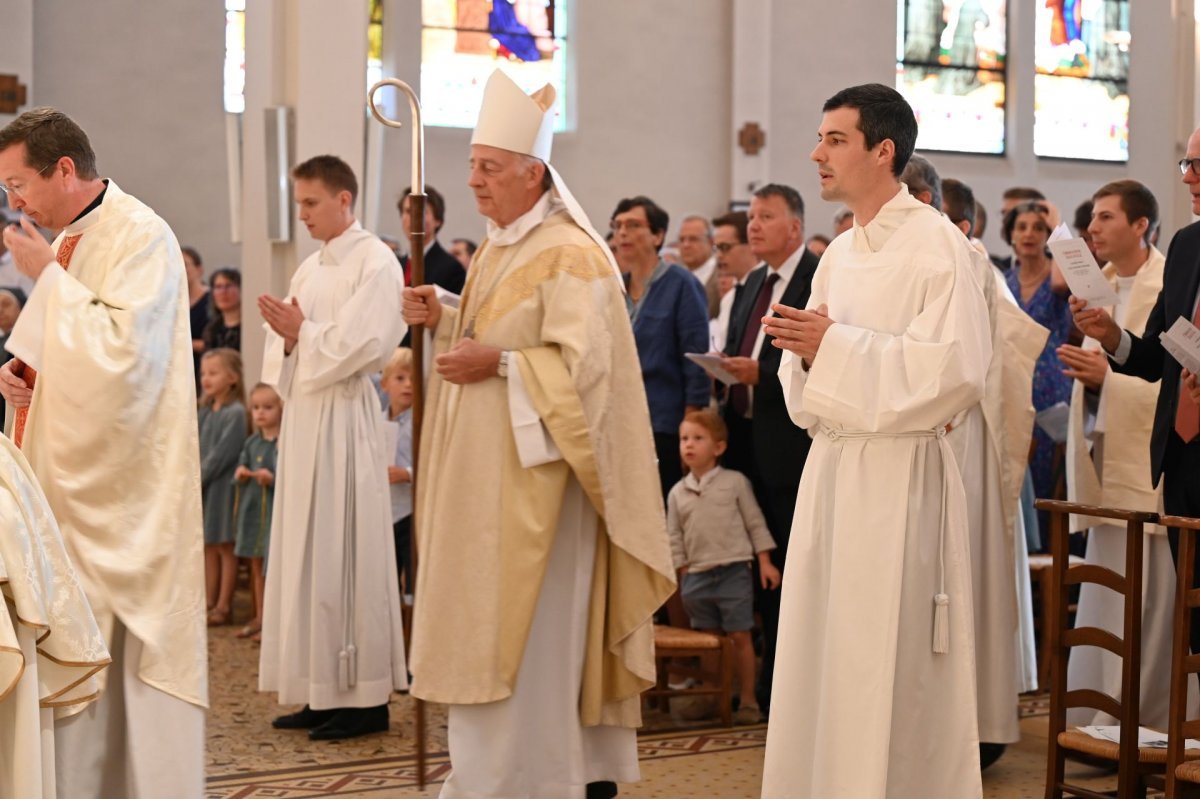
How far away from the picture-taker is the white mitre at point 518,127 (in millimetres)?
5277

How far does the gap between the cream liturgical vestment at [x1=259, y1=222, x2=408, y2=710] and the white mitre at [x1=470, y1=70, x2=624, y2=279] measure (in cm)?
143

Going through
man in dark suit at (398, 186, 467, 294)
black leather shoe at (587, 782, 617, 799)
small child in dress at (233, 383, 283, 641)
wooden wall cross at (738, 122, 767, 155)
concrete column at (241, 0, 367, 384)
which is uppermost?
wooden wall cross at (738, 122, 767, 155)

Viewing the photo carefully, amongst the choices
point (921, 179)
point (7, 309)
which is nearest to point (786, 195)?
point (921, 179)

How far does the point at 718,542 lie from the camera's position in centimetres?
678

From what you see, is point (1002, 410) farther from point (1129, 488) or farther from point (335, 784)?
point (335, 784)

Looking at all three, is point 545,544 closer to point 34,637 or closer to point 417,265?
point 417,265

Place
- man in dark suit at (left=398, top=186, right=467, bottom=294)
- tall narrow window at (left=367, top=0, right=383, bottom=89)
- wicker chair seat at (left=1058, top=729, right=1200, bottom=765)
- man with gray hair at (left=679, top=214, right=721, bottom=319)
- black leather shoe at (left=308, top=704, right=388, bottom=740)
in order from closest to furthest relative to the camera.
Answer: wicker chair seat at (left=1058, top=729, right=1200, bottom=765)
black leather shoe at (left=308, top=704, right=388, bottom=740)
man in dark suit at (left=398, top=186, right=467, bottom=294)
man with gray hair at (left=679, top=214, right=721, bottom=319)
tall narrow window at (left=367, top=0, right=383, bottom=89)

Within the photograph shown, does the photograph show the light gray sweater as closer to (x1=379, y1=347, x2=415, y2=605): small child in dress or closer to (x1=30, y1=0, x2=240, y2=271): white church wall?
(x1=379, y1=347, x2=415, y2=605): small child in dress

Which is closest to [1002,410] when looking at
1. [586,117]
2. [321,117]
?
[321,117]

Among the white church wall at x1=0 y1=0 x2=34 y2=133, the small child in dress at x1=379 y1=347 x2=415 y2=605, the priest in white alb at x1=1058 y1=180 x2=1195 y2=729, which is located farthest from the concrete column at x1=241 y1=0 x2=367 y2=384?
the white church wall at x1=0 y1=0 x2=34 y2=133

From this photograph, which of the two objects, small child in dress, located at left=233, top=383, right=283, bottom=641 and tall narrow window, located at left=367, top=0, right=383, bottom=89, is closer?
small child in dress, located at left=233, top=383, right=283, bottom=641

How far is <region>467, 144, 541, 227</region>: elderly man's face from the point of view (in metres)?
5.31

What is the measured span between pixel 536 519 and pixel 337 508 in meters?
1.63

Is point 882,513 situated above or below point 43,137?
below
